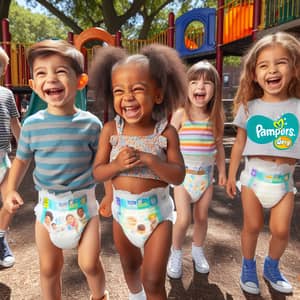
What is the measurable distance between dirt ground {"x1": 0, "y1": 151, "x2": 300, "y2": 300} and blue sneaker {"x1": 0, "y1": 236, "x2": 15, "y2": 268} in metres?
0.06

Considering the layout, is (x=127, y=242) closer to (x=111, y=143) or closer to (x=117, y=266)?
(x=111, y=143)

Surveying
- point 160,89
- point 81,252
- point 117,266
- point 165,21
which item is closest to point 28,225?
point 117,266

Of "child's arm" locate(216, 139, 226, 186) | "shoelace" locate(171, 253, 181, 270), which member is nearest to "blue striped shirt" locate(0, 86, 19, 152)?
"shoelace" locate(171, 253, 181, 270)

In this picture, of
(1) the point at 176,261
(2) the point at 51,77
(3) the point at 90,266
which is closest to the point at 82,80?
(2) the point at 51,77

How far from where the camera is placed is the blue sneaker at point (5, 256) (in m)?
2.84

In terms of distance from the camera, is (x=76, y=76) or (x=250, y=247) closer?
(x=76, y=76)

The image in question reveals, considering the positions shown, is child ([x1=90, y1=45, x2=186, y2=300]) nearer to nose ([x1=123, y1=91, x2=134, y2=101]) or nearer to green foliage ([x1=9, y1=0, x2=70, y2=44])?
nose ([x1=123, y1=91, x2=134, y2=101])

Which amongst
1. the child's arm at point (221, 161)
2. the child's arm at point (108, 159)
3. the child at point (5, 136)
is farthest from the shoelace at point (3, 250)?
the child's arm at point (221, 161)

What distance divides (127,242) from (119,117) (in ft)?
2.36

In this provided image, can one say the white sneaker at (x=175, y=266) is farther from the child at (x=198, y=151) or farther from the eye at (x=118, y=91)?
the eye at (x=118, y=91)

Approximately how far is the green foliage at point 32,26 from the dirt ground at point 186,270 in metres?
39.6

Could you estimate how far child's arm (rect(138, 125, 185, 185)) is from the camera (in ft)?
5.80

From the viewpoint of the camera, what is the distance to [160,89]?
189cm

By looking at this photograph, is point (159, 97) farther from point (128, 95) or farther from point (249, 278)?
point (249, 278)
